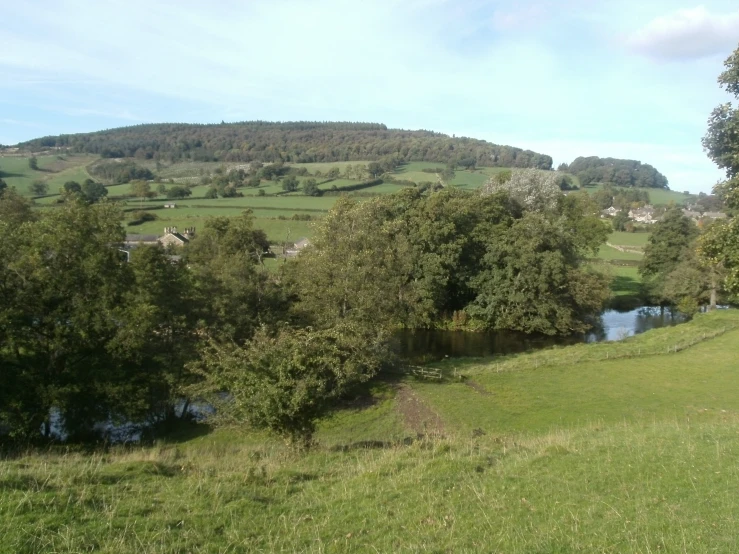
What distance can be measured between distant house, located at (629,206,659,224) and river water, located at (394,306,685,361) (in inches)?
2781

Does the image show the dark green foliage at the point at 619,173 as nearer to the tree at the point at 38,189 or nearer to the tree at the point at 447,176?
the tree at the point at 447,176

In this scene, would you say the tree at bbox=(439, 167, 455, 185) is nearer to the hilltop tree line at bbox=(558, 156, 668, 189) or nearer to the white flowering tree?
the hilltop tree line at bbox=(558, 156, 668, 189)

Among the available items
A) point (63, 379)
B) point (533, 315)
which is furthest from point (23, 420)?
point (533, 315)

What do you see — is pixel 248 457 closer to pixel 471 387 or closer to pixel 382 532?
pixel 382 532

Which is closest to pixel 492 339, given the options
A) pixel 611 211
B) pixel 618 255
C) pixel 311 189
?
pixel 618 255

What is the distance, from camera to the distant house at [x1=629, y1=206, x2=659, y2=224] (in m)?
117

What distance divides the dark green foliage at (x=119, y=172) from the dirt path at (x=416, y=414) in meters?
98.9

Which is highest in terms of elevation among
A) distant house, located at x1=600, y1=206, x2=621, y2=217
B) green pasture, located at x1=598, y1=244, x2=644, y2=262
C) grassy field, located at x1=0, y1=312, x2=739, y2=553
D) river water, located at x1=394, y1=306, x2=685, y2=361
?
distant house, located at x1=600, y1=206, x2=621, y2=217

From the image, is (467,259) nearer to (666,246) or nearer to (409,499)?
(666,246)

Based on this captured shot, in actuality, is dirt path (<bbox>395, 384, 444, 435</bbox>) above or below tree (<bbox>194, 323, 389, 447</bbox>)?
below

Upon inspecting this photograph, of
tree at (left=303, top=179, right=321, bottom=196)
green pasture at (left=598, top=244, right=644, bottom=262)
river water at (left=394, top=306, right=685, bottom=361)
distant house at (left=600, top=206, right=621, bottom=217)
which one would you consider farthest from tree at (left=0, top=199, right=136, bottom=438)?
distant house at (left=600, top=206, right=621, bottom=217)

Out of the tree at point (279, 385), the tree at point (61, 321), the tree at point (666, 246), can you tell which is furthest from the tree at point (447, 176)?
the tree at point (279, 385)

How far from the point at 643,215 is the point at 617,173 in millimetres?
48466

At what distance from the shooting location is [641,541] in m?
6.97
